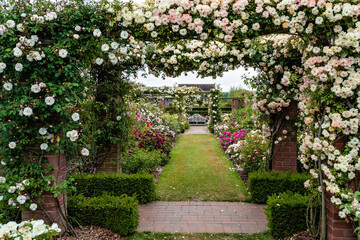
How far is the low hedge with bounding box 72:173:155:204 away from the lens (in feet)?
14.8

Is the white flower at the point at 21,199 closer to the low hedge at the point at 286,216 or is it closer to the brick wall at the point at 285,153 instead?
the low hedge at the point at 286,216

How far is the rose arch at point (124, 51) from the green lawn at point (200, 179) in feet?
7.59

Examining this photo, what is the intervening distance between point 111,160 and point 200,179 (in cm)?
211

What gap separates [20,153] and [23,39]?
1.22 metres

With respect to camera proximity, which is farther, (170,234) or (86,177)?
(86,177)

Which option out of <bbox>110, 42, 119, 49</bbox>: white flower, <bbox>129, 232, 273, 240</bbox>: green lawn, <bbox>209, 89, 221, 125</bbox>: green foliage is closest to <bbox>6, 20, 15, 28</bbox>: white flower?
<bbox>110, 42, 119, 49</bbox>: white flower

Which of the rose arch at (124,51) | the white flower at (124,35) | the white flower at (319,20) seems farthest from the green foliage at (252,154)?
the white flower at (124,35)

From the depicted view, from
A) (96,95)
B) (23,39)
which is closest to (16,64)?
(23,39)

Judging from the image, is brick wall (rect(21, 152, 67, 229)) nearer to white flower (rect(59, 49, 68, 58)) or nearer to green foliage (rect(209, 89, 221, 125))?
white flower (rect(59, 49, 68, 58))

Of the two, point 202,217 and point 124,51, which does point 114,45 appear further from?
point 202,217

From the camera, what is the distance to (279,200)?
11.1ft

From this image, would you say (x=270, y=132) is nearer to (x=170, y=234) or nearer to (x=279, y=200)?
(x=279, y=200)

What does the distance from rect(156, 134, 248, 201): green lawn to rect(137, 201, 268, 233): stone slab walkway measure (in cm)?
32

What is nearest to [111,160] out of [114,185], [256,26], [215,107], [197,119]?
[114,185]
